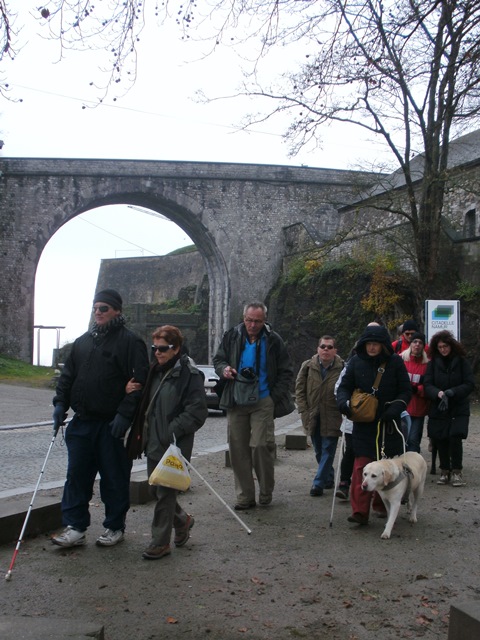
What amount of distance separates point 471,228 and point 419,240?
5.61 m

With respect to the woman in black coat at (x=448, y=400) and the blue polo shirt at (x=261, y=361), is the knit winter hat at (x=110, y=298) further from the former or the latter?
the woman in black coat at (x=448, y=400)

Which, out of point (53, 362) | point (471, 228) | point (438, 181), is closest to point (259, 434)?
point (438, 181)

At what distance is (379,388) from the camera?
6.53 m

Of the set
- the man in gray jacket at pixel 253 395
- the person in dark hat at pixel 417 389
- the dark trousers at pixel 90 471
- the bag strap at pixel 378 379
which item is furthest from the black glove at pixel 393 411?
the person in dark hat at pixel 417 389

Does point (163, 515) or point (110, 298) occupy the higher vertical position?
point (110, 298)

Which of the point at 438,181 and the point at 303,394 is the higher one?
the point at 438,181

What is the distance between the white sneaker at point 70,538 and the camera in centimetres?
547

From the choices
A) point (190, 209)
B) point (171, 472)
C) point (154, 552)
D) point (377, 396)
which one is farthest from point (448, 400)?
point (190, 209)

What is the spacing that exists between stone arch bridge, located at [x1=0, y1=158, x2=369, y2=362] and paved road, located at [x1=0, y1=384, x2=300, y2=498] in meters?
11.9

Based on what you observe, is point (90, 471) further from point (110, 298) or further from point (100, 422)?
point (110, 298)

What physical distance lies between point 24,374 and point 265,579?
26772 millimetres

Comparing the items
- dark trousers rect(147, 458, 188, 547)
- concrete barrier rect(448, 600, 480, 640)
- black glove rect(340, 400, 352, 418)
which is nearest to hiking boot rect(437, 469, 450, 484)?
black glove rect(340, 400, 352, 418)

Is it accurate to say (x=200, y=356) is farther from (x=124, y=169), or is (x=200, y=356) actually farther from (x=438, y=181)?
(x=438, y=181)

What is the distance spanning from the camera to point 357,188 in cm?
2127
